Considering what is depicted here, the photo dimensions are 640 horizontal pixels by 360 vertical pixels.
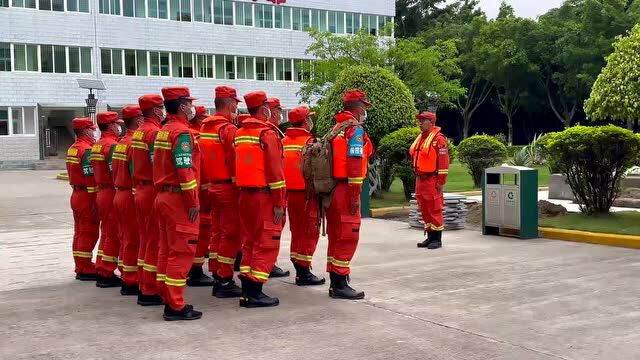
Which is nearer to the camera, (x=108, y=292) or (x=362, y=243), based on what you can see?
(x=108, y=292)

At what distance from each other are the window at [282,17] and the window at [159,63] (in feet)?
28.3

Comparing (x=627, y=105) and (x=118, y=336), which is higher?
(x=627, y=105)

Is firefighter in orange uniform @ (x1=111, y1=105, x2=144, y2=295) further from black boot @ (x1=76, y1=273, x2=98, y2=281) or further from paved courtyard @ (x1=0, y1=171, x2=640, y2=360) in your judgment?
black boot @ (x1=76, y1=273, x2=98, y2=281)

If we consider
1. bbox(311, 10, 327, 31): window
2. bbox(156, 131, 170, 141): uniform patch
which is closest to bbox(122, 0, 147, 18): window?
bbox(311, 10, 327, 31): window

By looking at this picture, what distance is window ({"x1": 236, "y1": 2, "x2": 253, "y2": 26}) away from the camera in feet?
159

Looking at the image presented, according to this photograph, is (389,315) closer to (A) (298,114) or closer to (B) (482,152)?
(A) (298,114)

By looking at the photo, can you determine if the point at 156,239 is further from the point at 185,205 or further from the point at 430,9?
the point at 430,9

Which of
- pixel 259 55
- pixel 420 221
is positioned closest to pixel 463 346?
pixel 420 221

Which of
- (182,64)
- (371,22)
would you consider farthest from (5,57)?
(371,22)

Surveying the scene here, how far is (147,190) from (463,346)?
337 cm

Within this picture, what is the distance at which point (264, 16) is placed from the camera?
162 feet

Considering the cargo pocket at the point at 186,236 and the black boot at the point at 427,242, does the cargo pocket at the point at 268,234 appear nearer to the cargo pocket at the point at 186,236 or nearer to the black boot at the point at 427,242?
the cargo pocket at the point at 186,236

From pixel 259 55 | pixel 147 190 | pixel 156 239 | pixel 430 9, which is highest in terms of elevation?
pixel 430 9

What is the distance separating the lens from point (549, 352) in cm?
537
